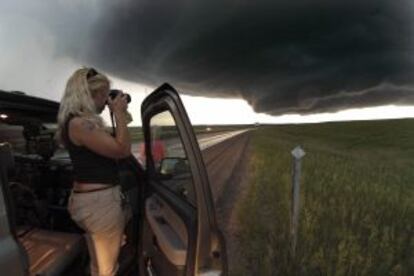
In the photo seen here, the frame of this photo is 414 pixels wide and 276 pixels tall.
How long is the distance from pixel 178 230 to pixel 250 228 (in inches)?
229

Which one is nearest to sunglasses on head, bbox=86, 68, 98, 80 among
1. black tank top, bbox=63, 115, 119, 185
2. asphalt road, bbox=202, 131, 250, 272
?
black tank top, bbox=63, 115, 119, 185

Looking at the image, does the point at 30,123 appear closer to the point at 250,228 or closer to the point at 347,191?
the point at 250,228

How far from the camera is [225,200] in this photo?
11.7 metres

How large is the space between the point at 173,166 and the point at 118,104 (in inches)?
21.7

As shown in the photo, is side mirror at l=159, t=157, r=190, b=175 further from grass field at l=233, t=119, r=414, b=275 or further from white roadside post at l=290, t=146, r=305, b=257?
white roadside post at l=290, t=146, r=305, b=257

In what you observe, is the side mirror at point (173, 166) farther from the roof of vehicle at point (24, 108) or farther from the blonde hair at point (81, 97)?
the roof of vehicle at point (24, 108)

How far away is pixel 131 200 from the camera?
11.3 feet

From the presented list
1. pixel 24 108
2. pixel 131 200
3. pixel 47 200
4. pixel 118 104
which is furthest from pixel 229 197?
pixel 118 104

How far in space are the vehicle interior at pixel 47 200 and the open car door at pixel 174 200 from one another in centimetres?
30

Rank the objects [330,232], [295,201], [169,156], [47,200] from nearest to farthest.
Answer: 1. [169,156]
2. [47,200]
3. [295,201]
4. [330,232]

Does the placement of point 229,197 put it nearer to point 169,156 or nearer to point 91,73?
point 169,156

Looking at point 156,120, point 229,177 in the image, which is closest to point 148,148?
point 156,120

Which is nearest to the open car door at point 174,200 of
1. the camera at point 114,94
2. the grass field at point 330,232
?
the camera at point 114,94

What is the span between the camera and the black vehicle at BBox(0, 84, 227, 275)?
2129 mm
